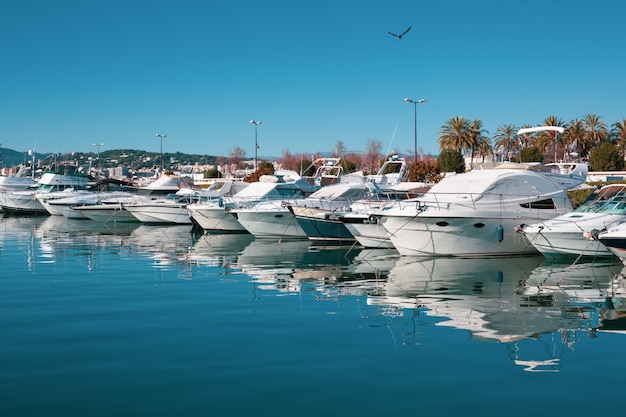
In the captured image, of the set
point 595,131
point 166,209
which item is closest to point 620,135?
point 595,131

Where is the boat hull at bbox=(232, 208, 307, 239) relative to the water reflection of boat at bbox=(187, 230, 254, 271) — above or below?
above

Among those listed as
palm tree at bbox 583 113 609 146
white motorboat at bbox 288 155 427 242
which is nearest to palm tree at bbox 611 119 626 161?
palm tree at bbox 583 113 609 146

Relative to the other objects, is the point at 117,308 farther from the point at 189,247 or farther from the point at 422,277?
the point at 189,247

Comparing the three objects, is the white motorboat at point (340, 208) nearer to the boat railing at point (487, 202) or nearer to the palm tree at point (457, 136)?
the boat railing at point (487, 202)

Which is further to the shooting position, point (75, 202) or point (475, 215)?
point (75, 202)

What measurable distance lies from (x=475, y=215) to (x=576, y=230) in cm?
332

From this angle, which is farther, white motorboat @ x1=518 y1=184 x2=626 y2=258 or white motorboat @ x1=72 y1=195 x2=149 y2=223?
white motorboat @ x1=72 y1=195 x2=149 y2=223

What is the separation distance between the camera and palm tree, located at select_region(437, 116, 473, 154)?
82938mm

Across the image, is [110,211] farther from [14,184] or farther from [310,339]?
[310,339]

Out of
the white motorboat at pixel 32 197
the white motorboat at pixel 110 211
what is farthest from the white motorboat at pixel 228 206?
the white motorboat at pixel 32 197

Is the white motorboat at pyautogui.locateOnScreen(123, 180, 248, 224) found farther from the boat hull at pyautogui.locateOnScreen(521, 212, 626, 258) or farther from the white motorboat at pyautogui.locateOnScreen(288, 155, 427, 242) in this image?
the boat hull at pyautogui.locateOnScreen(521, 212, 626, 258)

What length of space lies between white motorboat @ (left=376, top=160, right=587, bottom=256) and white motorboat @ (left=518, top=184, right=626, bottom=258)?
1.26 meters

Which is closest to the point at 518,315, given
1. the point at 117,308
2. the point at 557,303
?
the point at 557,303

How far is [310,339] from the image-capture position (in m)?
12.4
